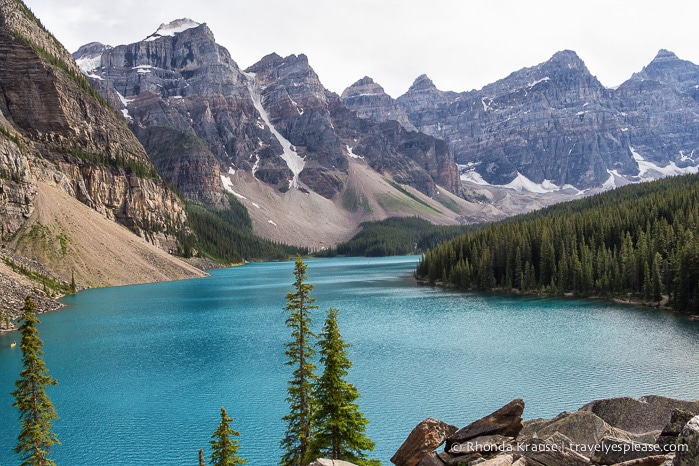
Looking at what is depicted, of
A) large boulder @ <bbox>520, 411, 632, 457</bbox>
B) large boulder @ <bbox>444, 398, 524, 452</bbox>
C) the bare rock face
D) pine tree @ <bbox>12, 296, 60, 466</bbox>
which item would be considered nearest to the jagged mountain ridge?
the bare rock face

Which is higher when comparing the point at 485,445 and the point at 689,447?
the point at 689,447

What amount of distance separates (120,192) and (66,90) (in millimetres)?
32328

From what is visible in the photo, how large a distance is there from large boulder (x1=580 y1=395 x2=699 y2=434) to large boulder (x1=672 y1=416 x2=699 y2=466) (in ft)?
32.4

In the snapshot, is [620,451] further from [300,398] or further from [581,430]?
[300,398]

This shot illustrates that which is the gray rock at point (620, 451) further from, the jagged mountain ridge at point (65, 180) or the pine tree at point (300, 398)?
the jagged mountain ridge at point (65, 180)

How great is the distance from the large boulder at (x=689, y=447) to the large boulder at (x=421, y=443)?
8.00 metres

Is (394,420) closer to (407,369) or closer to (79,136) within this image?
(407,369)

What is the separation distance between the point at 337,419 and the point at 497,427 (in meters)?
5.71

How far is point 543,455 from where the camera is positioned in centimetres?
1386

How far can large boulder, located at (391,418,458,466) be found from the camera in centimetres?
1650

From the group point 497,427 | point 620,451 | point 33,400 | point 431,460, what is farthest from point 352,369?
point 620,451

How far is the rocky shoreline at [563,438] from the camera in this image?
1326cm

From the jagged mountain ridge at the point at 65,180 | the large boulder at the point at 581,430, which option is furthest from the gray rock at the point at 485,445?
the jagged mountain ridge at the point at 65,180

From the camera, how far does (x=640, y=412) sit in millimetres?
19016
